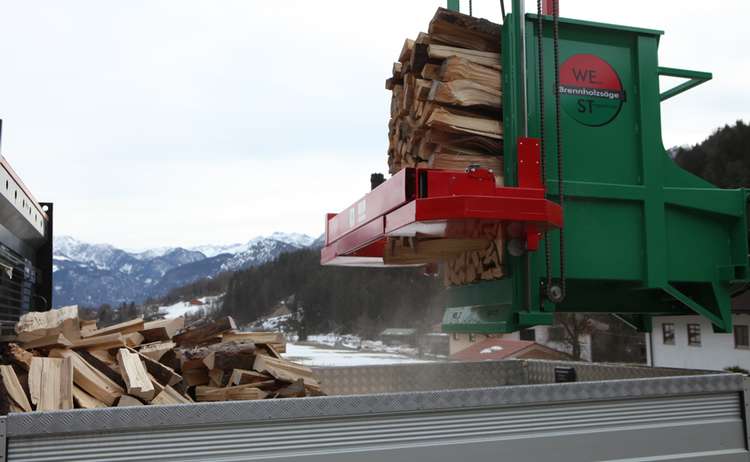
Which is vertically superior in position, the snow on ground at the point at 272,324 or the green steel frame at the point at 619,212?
the green steel frame at the point at 619,212

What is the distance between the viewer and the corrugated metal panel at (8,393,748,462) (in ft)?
7.92

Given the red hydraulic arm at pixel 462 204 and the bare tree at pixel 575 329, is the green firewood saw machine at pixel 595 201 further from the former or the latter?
the bare tree at pixel 575 329

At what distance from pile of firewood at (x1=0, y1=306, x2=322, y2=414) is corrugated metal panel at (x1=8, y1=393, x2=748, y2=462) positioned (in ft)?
2.15

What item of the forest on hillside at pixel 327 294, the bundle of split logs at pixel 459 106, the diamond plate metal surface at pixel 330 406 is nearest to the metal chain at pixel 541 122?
the bundle of split logs at pixel 459 106

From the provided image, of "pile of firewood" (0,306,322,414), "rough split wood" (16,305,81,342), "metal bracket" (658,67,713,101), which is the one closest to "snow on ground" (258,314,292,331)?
"pile of firewood" (0,306,322,414)

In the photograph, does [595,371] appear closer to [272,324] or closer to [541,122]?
→ [541,122]

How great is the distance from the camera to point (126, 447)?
94.7 inches

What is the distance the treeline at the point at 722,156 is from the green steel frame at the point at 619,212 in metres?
41.3

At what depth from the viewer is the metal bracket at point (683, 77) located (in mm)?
4656

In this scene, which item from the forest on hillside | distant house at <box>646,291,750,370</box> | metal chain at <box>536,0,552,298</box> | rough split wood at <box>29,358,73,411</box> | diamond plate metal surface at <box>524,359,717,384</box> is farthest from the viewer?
distant house at <box>646,291,750,370</box>

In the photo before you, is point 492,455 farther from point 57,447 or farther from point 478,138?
point 478,138

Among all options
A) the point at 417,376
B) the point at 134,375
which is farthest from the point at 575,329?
the point at 134,375

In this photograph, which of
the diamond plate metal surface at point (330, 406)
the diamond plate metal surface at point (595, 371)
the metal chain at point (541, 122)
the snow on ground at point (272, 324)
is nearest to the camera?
the diamond plate metal surface at point (330, 406)

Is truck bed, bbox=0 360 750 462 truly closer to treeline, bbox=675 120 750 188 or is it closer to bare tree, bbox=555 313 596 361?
bare tree, bbox=555 313 596 361
